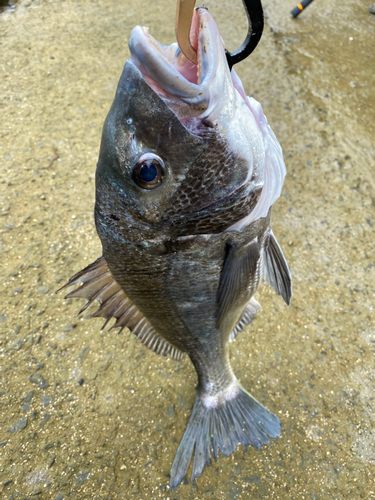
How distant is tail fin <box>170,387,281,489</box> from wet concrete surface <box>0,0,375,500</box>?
4.9 inches

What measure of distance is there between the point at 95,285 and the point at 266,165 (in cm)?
76

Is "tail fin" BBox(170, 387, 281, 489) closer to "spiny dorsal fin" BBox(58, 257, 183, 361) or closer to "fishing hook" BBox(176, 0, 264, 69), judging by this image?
"spiny dorsal fin" BBox(58, 257, 183, 361)

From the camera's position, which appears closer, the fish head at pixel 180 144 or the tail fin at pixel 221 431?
the fish head at pixel 180 144

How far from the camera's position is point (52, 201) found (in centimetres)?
262

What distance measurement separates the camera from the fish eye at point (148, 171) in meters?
0.84

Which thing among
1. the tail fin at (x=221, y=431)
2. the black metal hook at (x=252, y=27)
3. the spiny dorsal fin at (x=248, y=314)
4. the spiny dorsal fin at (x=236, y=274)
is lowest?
the tail fin at (x=221, y=431)

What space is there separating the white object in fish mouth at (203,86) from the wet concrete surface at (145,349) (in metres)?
1.49

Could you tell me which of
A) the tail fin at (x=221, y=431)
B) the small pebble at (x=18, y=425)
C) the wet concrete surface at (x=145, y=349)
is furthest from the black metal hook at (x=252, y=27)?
the small pebble at (x=18, y=425)

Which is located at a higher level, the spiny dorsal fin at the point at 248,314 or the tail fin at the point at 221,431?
the spiny dorsal fin at the point at 248,314

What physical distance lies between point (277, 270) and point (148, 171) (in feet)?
2.77

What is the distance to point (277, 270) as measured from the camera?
146cm

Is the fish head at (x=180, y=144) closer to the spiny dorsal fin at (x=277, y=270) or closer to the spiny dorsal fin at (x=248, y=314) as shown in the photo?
the spiny dorsal fin at (x=277, y=270)

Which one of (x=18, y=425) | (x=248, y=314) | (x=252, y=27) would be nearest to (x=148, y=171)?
(x=252, y=27)

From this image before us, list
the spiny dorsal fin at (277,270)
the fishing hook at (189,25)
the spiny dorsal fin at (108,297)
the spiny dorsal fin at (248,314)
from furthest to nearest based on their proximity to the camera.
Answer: the spiny dorsal fin at (248,314) → the spiny dorsal fin at (277,270) → the spiny dorsal fin at (108,297) → the fishing hook at (189,25)
